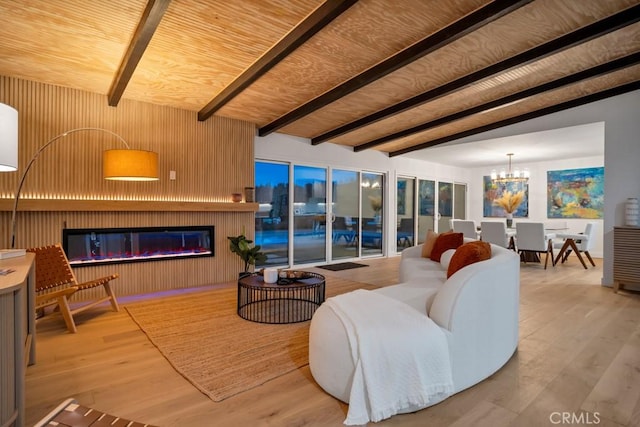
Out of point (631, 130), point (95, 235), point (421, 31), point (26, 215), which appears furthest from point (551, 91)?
point (26, 215)

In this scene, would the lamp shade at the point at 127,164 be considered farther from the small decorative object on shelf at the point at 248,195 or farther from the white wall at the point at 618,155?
the white wall at the point at 618,155

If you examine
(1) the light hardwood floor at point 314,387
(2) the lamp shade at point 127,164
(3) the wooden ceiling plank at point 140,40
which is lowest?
(1) the light hardwood floor at point 314,387

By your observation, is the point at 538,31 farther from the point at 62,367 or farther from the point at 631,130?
the point at 62,367

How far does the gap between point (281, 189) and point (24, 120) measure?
3697 mm

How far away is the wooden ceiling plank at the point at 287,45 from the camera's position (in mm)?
2695

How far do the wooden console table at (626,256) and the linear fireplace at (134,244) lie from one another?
18.8ft

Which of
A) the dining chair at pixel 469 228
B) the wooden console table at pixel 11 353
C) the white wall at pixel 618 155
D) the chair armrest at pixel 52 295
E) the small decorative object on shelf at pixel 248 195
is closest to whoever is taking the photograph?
the wooden console table at pixel 11 353

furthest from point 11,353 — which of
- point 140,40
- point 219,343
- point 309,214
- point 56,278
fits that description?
point 309,214

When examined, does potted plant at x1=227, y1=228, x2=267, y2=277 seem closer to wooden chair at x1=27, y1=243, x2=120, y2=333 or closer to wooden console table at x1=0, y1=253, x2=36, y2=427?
wooden chair at x1=27, y1=243, x2=120, y2=333

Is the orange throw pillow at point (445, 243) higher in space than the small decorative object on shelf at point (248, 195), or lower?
lower

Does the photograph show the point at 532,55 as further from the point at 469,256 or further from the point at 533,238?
the point at 533,238

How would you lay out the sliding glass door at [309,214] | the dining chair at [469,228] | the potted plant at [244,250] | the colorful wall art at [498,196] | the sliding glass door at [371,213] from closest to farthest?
the potted plant at [244,250]
the sliding glass door at [309,214]
the dining chair at [469,228]
the sliding glass door at [371,213]
the colorful wall art at [498,196]

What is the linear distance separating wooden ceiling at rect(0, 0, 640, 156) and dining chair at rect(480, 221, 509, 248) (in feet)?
7.86

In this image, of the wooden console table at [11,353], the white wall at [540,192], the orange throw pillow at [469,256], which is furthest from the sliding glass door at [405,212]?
the wooden console table at [11,353]
